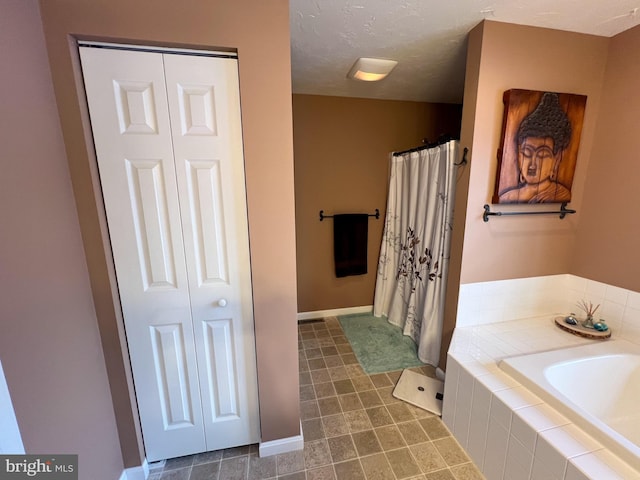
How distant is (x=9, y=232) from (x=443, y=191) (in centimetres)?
228

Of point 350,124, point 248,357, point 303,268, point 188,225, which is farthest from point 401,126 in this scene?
point 248,357

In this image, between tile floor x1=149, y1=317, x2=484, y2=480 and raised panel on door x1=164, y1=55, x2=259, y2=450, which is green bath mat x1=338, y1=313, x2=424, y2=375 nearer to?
tile floor x1=149, y1=317, x2=484, y2=480

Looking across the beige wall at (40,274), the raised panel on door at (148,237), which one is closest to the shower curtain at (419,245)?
the raised panel on door at (148,237)

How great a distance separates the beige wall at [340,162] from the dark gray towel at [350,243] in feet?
0.28

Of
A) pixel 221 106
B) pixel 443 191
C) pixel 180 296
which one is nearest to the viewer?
pixel 221 106

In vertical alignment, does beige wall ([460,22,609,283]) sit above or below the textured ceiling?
below

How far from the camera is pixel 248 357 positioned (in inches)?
53.7

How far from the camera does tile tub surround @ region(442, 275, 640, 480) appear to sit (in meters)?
1.01

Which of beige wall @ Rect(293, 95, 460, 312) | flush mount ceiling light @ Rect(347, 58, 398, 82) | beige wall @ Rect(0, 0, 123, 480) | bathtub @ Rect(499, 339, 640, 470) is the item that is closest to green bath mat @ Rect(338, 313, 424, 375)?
beige wall @ Rect(293, 95, 460, 312)

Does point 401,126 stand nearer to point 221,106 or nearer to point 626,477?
point 221,106

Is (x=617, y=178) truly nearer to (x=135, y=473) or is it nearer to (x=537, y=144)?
(x=537, y=144)

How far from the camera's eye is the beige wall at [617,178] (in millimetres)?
1551

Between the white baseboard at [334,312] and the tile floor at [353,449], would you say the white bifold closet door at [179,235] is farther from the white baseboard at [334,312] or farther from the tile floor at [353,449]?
the white baseboard at [334,312]

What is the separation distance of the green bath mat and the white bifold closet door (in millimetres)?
1160
